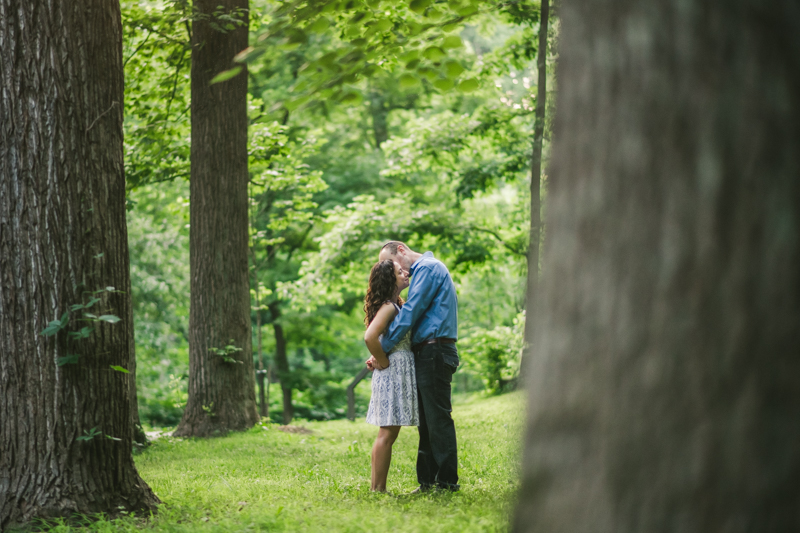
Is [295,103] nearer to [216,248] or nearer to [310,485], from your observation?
[310,485]

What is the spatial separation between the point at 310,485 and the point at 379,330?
1654 millimetres

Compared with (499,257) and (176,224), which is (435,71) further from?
(176,224)

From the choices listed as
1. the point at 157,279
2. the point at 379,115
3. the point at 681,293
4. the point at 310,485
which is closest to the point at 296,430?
the point at 310,485

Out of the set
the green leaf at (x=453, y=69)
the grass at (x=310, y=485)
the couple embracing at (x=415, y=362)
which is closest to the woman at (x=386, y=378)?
the couple embracing at (x=415, y=362)

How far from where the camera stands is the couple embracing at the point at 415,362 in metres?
4.80

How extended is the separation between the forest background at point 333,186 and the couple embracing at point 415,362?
1.73 metres

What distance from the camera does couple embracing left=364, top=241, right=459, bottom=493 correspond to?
15.7 ft

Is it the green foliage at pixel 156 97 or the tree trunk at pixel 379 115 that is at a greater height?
the tree trunk at pixel 379 115

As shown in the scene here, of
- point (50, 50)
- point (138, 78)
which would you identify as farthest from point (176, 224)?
point (50, 50)

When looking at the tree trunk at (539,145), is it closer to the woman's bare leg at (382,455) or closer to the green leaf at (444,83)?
the woman's bare leg at (382,455)

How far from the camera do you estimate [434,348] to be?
488 cm

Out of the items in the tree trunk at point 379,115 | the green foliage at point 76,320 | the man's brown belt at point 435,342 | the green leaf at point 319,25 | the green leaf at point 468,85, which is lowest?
the man's brown belt at point 435,342

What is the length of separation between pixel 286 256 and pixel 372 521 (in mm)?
17217

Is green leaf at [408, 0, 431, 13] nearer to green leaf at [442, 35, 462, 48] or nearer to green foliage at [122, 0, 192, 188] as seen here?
green leaf at [442, 35, 462, 48]
